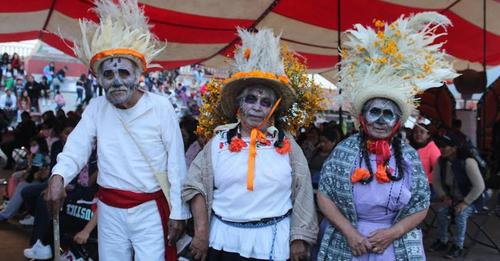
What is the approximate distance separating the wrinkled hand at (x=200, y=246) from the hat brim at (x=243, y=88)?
2.58ft

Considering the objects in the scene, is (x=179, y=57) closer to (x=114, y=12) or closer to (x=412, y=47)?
(x=114, y=12)

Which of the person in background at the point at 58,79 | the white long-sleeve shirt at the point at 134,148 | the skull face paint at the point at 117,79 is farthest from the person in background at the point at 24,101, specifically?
the skull face paint at the point at 117,79

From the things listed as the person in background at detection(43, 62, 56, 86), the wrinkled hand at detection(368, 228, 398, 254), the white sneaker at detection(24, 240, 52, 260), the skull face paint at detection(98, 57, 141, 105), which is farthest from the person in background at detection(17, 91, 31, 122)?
the wrinkled hand at detection(368, 228, 398, 254)

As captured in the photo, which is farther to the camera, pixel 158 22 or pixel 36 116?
pixel 36 116

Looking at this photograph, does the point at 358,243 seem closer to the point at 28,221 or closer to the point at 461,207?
the point at 461,207

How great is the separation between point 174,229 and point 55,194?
0.67m

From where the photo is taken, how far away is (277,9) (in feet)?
22.6

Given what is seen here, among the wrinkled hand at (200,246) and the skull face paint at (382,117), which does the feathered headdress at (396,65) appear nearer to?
the skull face paint at (382,117)

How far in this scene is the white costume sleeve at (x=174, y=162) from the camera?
288 centimetres

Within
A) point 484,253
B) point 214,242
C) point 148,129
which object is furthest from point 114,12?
point 484,253

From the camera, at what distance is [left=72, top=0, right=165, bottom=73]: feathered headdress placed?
9.45 feet

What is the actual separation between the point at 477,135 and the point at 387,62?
7333mm

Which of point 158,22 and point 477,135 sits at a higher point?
point 158,22

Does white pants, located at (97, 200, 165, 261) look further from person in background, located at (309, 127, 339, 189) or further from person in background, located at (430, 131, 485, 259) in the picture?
person in background, located at (430, 131, 485, 259)
